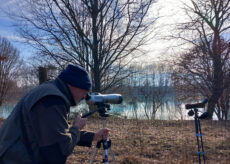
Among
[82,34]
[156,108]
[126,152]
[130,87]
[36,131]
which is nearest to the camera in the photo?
[36,131]

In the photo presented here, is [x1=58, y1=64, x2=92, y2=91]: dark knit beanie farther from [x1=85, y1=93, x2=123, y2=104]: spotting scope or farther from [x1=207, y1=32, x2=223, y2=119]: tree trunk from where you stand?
[x1=207, y1=32, x2=223, y2=119]: tree trunk

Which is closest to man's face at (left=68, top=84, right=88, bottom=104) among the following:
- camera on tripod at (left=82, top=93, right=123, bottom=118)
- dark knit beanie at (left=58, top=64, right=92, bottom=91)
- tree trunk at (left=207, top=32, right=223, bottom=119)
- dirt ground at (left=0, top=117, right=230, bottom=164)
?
dark knit beanie at (left=58, top=64, right=92, bottom=91)

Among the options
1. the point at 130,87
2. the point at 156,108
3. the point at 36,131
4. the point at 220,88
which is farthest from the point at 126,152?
the point at 156,108

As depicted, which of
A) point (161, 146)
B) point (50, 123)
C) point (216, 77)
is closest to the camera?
point (50, 123)

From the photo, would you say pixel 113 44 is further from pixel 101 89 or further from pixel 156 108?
pixel 156 108

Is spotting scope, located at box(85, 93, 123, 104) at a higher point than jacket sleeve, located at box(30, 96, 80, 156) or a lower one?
higher

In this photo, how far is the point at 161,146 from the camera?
5.34 metres

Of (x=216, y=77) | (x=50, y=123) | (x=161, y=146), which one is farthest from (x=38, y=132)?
(x=216, y=77)

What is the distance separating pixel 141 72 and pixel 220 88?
14.2 ft

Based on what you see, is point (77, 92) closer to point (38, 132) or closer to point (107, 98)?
point (38, 132)

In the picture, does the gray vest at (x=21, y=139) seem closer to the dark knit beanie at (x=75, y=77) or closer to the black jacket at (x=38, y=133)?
the black jacket at (x=38, y=133)

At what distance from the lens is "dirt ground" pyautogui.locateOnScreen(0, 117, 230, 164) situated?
4.51 m

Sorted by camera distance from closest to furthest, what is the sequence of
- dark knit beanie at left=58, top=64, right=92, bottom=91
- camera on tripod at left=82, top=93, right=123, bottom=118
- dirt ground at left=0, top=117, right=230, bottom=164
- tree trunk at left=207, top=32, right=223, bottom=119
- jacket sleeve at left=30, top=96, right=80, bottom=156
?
1. jacket sleeve at left=30, top=96, right=80, bottom=156
2. dark knit beanie at left=58, top=64, right=92, bottom=91
3. camera on tripod at left=82, top=93, right=123, bottom=118
4. dirt ground at left=0, top=117, right=230, bottom=164
5. tree trunk at left=207, top=32, right=223, bottom=119

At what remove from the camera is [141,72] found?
12.9 metres
